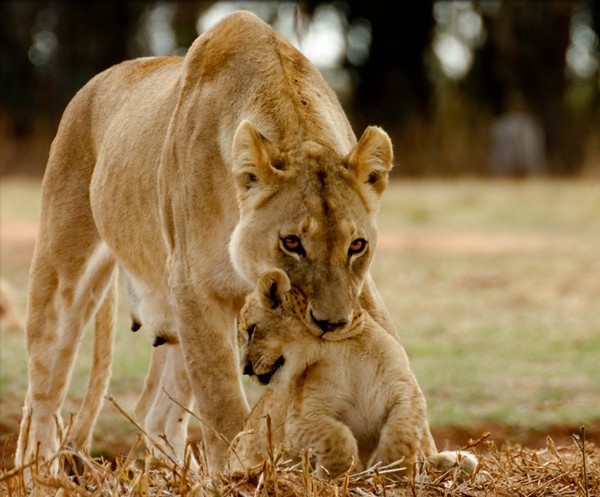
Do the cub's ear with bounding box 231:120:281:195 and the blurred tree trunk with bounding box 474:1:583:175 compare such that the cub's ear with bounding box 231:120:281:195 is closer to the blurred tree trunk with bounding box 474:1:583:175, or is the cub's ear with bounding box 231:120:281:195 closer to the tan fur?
the tan fur

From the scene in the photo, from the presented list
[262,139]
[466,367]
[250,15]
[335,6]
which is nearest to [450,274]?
[466,367]

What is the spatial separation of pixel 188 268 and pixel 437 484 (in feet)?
3.87

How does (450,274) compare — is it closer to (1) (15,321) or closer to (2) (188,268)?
(1) (15,321)

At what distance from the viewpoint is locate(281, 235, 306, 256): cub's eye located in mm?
3760

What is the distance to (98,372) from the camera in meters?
5.79

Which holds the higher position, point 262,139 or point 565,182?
point 262,139

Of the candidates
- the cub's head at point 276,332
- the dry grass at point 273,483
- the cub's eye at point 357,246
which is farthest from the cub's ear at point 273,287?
the dry grass at point 273,483

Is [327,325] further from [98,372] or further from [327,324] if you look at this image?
[98,372]

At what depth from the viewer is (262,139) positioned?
13.0ft

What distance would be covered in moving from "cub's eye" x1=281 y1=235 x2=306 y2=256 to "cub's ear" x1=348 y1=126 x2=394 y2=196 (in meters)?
0.35

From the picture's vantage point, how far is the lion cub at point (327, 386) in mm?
3660

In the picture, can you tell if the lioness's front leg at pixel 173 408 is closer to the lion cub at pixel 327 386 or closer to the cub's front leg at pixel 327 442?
the lion cub at pixel 327 386

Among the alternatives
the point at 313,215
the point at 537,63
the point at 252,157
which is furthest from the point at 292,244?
the point at 537,63

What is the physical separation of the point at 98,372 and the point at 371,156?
2.24m
